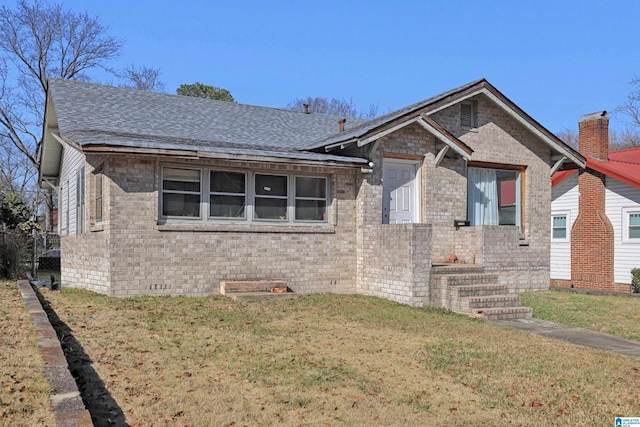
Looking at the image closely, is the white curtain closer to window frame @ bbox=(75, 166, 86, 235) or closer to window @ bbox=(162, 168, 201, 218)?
window @ bbox=(162, 168, 201, 218)

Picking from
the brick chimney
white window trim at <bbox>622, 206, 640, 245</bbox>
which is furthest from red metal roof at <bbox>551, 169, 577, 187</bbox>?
white window trim at <bbox>622, 206, 640, 245</bbox>

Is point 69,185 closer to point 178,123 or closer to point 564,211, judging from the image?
point 178,123

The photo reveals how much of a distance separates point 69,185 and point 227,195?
292 inches

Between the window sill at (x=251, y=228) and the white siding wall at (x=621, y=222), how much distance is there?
1253 cm

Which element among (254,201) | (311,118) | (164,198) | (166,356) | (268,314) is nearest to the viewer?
(166,356)

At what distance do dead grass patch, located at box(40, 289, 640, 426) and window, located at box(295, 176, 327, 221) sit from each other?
352 centimetres

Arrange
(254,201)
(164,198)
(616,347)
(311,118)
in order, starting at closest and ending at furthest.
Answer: (616,347) → (164,198) → (254,201) → (311,118)

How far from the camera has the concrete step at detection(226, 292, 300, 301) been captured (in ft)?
37.0

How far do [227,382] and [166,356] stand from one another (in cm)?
130

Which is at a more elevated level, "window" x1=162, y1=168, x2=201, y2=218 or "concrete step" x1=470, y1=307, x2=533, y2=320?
"window" x1=162, y1=168, x2=201, y2=218

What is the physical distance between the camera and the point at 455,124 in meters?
15.1

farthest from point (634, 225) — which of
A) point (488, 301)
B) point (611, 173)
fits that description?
point (488, 301)

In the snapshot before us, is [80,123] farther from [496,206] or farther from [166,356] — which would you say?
[496,206]

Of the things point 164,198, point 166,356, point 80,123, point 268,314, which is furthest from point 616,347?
point 80,123
